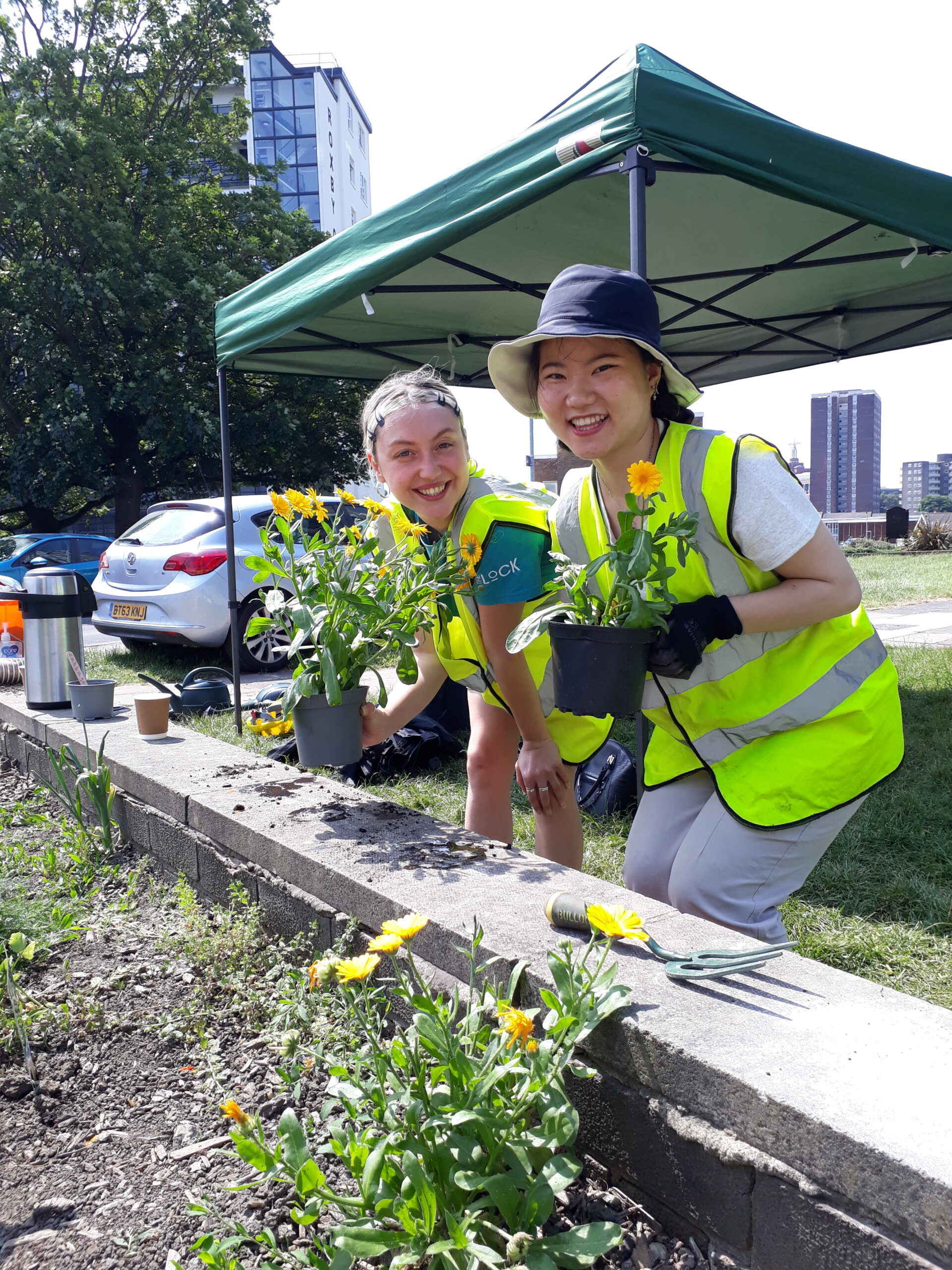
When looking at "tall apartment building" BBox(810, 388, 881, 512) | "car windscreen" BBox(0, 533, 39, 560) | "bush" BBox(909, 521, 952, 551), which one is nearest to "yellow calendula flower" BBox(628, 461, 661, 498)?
"car windscreen" BBox(0, 533, 39, 560)

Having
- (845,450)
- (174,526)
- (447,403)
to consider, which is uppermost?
(845,450)

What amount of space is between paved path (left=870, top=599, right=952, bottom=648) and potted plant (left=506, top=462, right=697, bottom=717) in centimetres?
567

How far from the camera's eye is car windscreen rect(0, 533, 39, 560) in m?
14.3

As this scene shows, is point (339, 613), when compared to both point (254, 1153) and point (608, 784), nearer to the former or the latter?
point (254, 1153)

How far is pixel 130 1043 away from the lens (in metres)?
2.04

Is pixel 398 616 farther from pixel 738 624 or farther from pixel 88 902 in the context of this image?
pixel 88 902

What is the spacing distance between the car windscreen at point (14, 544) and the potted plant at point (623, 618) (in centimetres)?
1440

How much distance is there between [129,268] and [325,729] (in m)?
20.1

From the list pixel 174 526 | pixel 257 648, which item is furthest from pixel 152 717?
pixel 174 526

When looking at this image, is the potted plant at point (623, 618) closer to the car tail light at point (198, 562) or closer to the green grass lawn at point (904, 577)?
the car tail light at point (198, 562)

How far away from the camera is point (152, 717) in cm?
380

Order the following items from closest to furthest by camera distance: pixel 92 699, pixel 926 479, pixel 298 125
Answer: pixel 92 699 → pixel 298 125 → pixel 926 479

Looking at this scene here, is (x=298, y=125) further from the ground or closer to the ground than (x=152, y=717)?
further from the ground

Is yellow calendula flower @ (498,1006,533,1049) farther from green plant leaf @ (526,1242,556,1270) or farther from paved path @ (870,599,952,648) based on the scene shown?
paved path @ (870,599,952,648)
